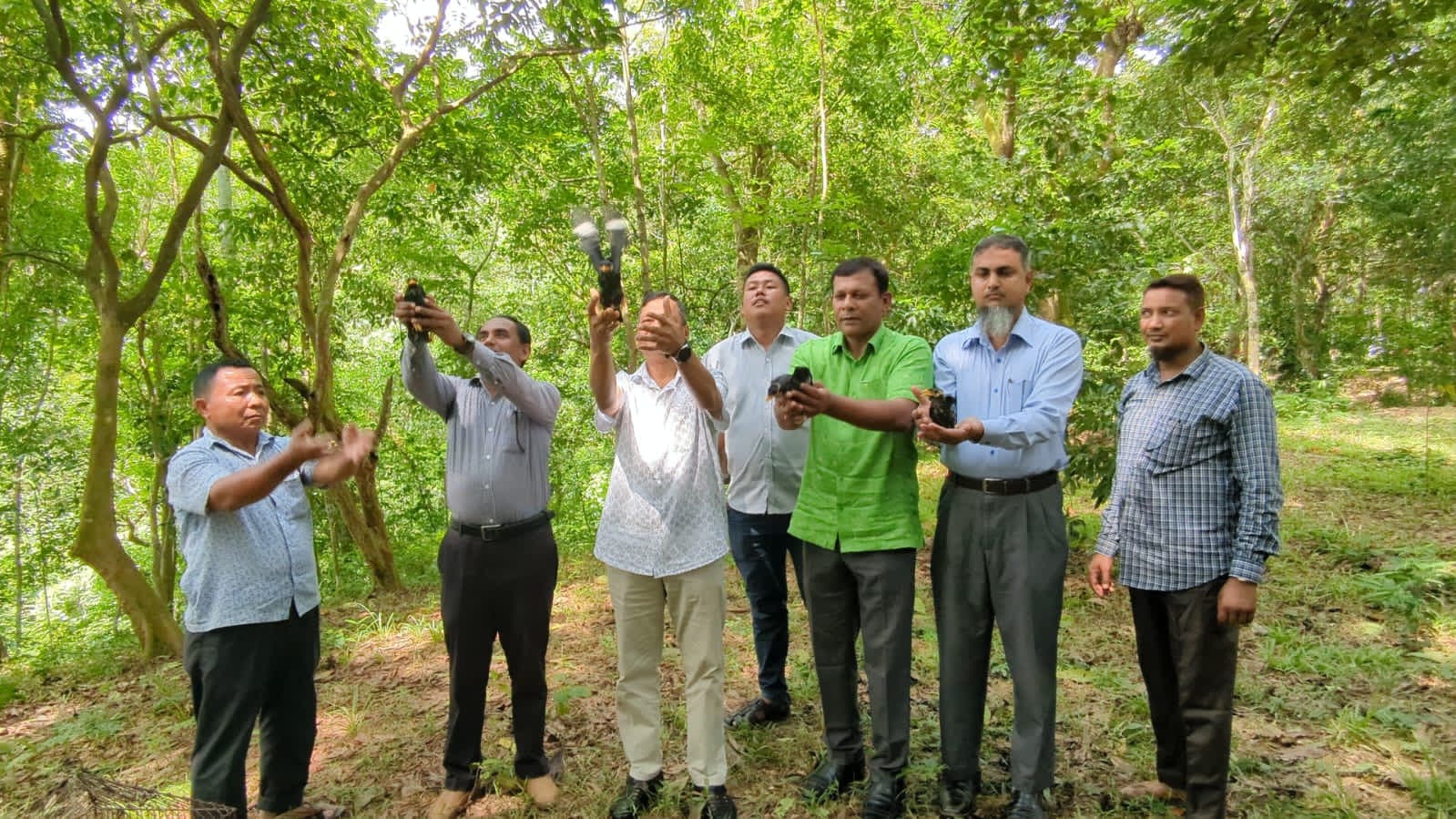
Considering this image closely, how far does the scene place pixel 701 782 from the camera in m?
2.72

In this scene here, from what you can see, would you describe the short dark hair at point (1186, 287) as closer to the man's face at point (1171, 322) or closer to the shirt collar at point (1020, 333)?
the man's face at point (1171, 322)

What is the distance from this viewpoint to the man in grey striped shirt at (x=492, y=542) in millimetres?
2828

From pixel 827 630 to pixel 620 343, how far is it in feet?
20.6

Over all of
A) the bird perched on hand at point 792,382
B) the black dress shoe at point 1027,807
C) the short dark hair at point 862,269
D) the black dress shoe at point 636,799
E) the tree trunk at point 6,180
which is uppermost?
the tree trunk at point 6,180

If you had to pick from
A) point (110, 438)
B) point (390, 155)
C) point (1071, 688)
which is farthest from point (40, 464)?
point (1071, 688)

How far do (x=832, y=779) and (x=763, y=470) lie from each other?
1.32 metres

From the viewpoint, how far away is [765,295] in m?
3.39

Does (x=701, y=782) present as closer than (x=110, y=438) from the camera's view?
Yes

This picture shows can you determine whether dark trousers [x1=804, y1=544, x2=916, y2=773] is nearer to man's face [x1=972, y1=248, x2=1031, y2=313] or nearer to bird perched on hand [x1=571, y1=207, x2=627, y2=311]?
man's face [x1=972, y1=248, x2=1031, y2=313]

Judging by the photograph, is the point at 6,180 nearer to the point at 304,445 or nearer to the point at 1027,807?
the point at 304,445

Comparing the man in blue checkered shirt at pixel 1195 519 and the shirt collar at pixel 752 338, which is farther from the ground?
the shirt collar at pixel 752 338

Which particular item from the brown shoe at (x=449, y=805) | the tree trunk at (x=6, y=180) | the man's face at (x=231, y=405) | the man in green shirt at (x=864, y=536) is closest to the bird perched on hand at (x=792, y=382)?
the man in green shirt at (x=864, y=536)

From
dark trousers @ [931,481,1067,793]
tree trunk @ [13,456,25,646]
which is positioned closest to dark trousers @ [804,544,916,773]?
dark trousers @ [931,481,1067,793]

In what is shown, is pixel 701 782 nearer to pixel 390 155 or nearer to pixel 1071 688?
pixel 1071 688
